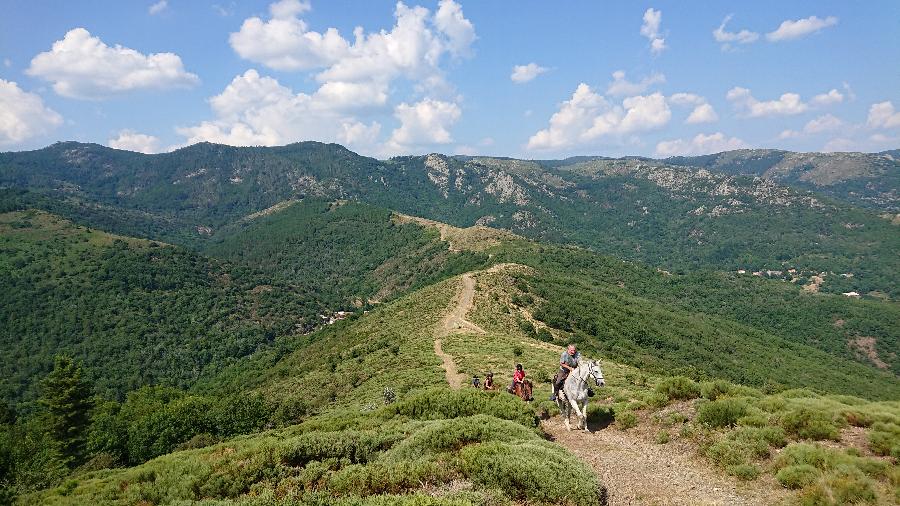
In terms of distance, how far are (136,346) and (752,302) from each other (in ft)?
626

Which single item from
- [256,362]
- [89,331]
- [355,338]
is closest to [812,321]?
[355,338]

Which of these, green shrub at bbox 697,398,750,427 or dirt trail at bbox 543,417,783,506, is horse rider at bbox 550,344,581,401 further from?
green shrub at bbox 697,398,750,427

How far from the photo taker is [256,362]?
10069 centimetres

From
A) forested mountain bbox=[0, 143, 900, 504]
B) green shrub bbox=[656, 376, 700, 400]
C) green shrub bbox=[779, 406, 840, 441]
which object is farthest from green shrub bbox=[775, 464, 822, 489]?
green shrub bbox=[656, 376, 700, 400]

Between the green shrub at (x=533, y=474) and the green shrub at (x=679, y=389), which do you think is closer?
the green shrub at (x=533, y=474)

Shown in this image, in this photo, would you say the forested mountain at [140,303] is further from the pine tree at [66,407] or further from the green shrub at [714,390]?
the green shrub at [714,390]

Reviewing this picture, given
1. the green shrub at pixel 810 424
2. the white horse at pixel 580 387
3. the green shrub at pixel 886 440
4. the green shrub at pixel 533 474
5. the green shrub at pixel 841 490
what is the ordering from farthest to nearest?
the white horse at pixel 580 387
the green shrub at pixel 810 424
the green shrub at pixel 886 440
the green shrub at pixel 533 474
the green shrub at pixel 841 490

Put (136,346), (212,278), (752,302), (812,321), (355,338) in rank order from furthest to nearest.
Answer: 1. (212,278)
2. (752,302)
3. (812,321)
4. (136,346)
5. (355,338)

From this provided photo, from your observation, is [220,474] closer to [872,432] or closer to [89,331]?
[872,432]

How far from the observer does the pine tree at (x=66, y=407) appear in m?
46.2

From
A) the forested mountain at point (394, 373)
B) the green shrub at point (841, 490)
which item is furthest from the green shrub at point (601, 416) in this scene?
the green shrub at point (841, 490)

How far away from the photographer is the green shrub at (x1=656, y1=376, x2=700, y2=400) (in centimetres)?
1894

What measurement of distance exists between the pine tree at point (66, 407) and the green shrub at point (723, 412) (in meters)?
54.6

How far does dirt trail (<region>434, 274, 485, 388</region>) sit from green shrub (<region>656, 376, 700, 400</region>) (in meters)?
16.9
